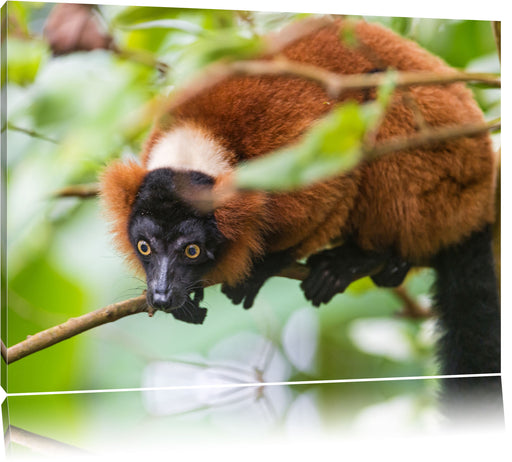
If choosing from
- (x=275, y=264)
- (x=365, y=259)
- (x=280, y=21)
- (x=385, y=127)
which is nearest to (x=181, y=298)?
(x=275, y=264)

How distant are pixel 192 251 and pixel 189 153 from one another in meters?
0.46

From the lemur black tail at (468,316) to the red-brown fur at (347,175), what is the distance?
12cm

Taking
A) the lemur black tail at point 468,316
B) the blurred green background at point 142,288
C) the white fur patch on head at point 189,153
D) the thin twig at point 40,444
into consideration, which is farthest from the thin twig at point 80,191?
the lemur black tail at point 468,316

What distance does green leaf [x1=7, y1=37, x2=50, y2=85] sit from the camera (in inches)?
113

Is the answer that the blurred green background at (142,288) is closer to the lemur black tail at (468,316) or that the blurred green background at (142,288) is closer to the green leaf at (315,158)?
the lemur black tail at (468,316)

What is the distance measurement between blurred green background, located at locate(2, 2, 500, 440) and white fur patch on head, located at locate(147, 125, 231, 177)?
0.12m

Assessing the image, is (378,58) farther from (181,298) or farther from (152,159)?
(181,298)

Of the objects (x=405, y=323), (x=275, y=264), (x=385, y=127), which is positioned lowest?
(x=405, y=323)

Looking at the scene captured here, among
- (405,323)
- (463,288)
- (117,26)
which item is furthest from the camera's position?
(405,323)

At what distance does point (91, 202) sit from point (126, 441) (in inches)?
42.7

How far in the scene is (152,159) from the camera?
3.05 meters

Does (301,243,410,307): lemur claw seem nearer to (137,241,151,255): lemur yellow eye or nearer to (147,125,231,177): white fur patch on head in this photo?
(147,125,231,177): white fur patch on head

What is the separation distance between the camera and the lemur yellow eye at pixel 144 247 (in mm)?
2801

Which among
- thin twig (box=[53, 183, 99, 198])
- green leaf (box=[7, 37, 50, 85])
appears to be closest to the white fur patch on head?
thin twig (box=[53, 183, 99, 198])
